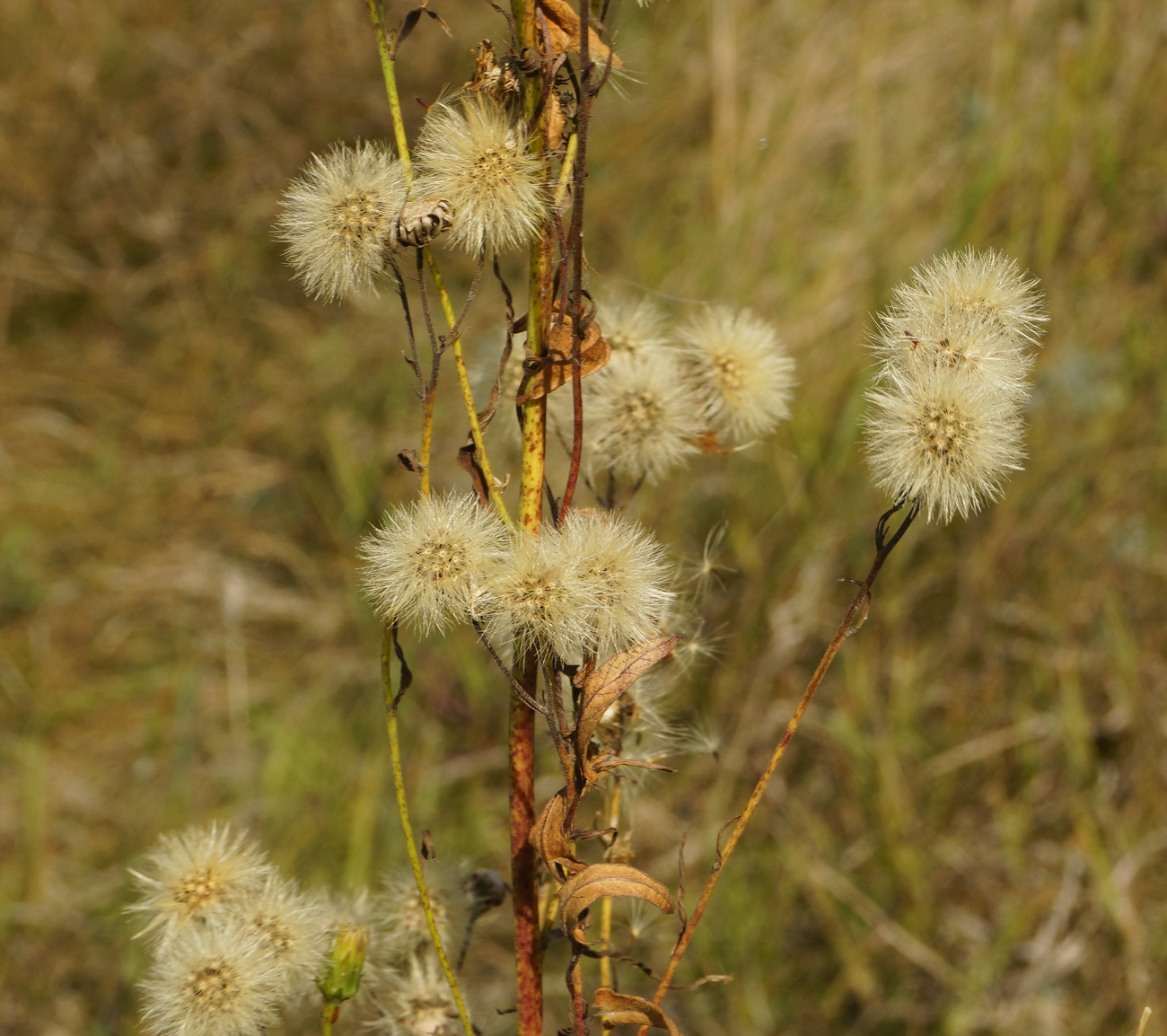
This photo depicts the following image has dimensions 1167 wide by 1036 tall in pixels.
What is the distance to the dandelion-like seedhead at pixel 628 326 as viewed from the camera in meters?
1.09

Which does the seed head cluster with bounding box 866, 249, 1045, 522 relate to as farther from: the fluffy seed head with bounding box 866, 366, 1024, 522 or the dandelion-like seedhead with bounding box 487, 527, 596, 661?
the dandelion-like seedhead with bounding box 487, 527, 596, 661

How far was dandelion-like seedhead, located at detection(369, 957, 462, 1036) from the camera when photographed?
3.26 ft

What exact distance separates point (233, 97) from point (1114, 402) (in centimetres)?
324

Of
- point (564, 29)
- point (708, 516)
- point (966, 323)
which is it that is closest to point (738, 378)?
point (966, 323)

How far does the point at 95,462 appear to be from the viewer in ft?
11.7

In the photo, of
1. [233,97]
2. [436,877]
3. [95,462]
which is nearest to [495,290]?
[233,97]

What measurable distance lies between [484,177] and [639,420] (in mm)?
360

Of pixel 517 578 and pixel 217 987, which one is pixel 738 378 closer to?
pixel 517 578

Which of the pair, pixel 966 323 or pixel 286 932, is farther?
pixel 286 932

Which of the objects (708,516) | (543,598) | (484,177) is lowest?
(543,598)

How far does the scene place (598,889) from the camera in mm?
777

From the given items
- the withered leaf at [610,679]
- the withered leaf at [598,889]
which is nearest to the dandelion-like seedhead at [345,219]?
the withered leaf at [610,679]

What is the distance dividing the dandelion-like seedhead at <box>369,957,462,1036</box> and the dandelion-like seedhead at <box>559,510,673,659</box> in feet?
1.52

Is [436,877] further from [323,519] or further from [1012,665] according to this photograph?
[323,519]
